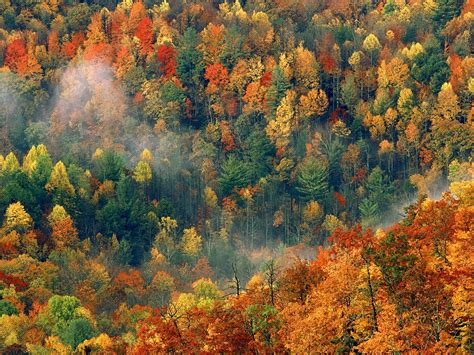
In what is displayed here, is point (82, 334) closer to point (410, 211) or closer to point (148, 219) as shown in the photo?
point (410, 211)

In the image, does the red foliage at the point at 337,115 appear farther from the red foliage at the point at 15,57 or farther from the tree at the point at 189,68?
the red foliage at the point at 15,57

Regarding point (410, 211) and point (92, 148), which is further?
point (92, 148)

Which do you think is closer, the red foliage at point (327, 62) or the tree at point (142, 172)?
the tree at point (142, 172)

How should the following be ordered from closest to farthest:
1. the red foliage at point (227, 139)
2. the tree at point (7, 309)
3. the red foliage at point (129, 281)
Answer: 1. the tree at point (7, 309)
2. the red foliage at point (129, 281)
3. the red foliage at point (227, 139)

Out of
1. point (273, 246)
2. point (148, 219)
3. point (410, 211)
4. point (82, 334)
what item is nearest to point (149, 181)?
point (148, 219)

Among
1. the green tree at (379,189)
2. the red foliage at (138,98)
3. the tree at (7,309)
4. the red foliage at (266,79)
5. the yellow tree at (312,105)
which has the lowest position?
the tree at (7,309)

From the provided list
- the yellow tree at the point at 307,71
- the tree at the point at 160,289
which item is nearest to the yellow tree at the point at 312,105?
the yellow tree at the point at 307,71

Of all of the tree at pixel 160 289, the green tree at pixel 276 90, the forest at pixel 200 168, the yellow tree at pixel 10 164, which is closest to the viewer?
the forest at pixel 200 168

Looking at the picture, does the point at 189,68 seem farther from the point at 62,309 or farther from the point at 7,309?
the point at 62,309

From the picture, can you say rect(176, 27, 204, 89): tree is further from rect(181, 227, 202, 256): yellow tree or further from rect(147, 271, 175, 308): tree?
rect(147, 271, 175, 308): tree

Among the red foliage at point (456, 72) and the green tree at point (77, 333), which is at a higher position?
the red foliage at point (456, 72)
